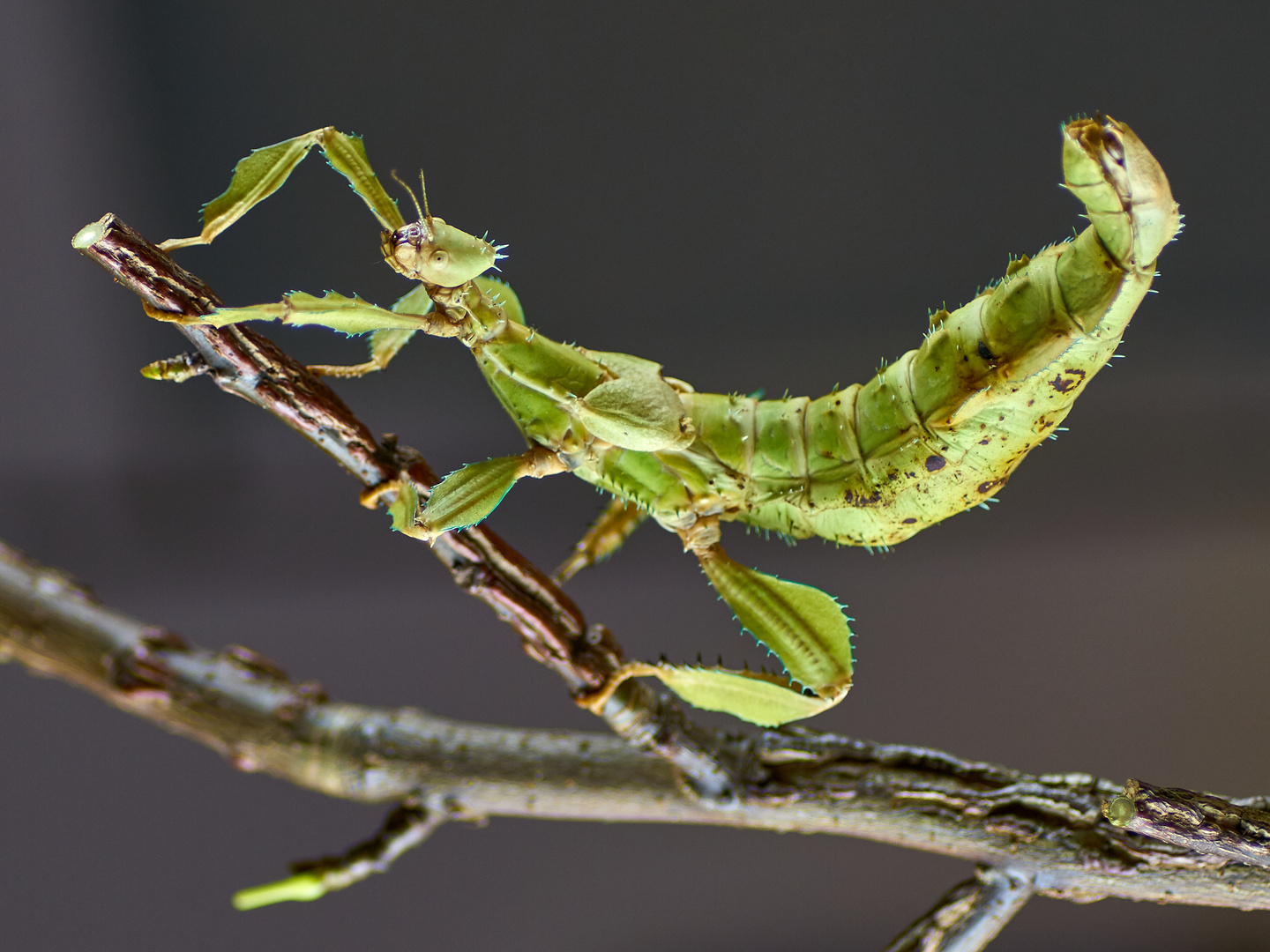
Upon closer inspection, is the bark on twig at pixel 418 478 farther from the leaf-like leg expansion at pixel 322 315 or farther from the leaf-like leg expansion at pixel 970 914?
the leaf-like leg expansion at pixel 970 914

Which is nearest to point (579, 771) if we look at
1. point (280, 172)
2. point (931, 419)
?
point (931, 419)

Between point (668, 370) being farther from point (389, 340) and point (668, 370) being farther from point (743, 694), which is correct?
point (743, 694)

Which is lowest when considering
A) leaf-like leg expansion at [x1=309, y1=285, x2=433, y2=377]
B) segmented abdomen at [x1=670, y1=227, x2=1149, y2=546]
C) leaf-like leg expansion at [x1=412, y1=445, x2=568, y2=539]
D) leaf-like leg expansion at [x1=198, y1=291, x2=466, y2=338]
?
segmented abdomen at [x1=670, y1=227, x2=1149, y2=546]

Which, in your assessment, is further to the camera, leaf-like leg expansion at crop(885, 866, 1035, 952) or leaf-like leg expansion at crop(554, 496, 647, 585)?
leaf-like leg expansion at crop(554, 496, 647, 585)

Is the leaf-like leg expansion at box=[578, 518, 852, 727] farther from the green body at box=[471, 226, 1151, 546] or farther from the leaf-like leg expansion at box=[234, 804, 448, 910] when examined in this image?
the leaf-like leg expansion at box=[234, 804, 448, 910]

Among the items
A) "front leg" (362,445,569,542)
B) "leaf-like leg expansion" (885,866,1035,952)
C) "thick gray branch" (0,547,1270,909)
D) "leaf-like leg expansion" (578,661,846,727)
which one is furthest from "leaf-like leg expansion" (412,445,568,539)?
"leaf-like leg expansion" (885,866,1035,952)

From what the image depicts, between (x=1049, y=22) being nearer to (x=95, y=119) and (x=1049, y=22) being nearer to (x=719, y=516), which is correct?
(x=719, y=516)

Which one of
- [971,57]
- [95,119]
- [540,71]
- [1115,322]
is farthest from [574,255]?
[1115,322]
